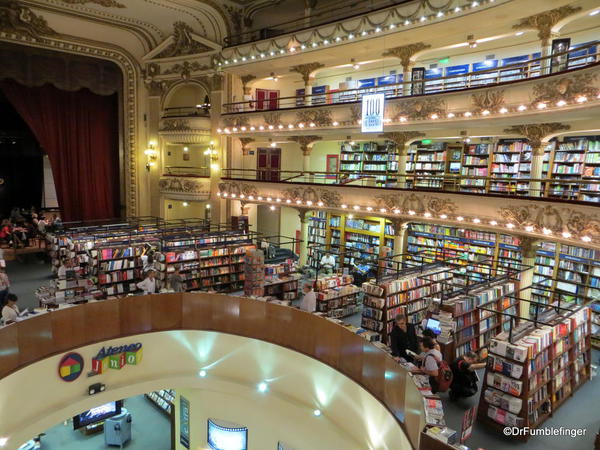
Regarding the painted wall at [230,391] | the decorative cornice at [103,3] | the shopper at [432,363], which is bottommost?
the painted wall at [230,391]

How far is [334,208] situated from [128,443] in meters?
7.79

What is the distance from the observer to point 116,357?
26.1ft

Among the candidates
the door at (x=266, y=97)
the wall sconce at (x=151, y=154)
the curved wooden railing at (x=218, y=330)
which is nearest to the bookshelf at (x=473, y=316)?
the curved wooden railing at (x=218, y=330)

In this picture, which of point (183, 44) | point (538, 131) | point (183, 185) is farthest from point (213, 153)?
point (538, 131)

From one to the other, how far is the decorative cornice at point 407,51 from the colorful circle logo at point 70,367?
1060cm

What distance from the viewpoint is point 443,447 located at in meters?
3.59

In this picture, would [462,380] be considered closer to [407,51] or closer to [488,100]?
[488,100]

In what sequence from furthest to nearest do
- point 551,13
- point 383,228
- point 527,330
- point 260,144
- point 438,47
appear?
point 260,144 < point 383,228 < point 438,47 < point 551,13 < point 527,330

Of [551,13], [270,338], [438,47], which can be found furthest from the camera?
[438,47]

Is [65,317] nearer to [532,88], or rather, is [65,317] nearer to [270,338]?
[270,338]

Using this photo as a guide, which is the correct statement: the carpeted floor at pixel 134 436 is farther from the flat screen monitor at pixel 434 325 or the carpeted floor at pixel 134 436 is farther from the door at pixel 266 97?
the door at pixel 266 97

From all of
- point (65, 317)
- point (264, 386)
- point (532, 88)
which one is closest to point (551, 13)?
point (532, 88)

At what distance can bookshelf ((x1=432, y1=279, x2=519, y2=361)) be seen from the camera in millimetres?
7258

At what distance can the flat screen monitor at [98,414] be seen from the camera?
974 cm
